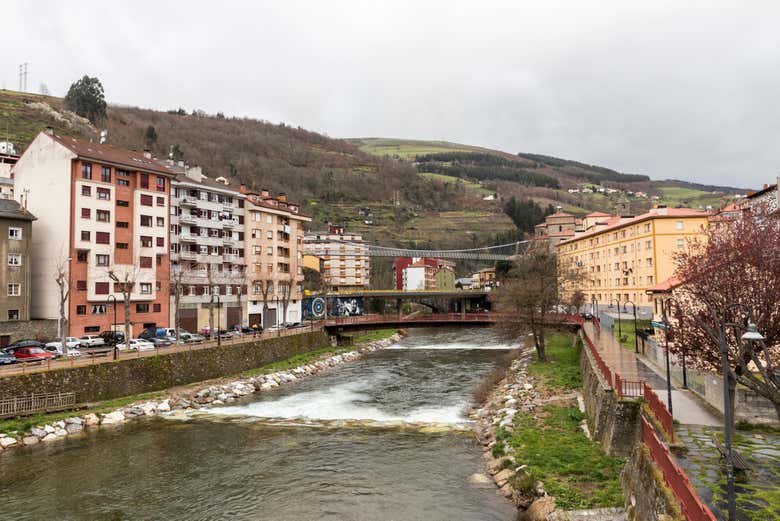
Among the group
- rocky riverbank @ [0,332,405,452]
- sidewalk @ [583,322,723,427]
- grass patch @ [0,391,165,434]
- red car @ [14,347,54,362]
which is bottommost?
rocky riverbank @ [0,332,405,452]

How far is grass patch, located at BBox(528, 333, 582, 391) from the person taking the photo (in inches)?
1419

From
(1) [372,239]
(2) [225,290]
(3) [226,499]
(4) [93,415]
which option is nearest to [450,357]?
(2) [225,290]

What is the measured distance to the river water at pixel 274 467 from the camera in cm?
1856

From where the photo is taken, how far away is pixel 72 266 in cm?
4828

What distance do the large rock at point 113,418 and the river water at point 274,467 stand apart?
39.7 inches

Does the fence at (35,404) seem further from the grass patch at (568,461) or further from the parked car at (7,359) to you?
the grass patch at (568,461)

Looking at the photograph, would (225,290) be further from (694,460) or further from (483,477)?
(694,460)

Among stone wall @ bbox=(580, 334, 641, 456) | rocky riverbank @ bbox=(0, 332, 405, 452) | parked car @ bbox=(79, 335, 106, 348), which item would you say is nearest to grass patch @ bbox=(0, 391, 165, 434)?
rocky riverbank @ bbox=(0, 332, 405, 452)

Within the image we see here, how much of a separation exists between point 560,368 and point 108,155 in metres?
48.7

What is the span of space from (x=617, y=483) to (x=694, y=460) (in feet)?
9.26

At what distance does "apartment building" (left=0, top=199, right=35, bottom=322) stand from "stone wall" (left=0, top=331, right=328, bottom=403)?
57.7 ft

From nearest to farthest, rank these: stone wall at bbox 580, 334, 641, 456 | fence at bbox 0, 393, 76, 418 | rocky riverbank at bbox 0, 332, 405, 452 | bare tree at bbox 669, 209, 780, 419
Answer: bare tree at bbox 669, 209, 780, 419 → stone wall at bbox 580, 334, 641, 456 → rocky riverbank at bbox 0, 332, 405, 452 → fence at bbox 0, 393, 76, 418

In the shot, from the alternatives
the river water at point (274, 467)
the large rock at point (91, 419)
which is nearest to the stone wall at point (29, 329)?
the large rock at point (91, 419)

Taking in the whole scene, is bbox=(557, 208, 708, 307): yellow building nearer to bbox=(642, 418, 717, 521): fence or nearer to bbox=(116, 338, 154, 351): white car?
bbox=(642, 418, 717, 521): fence
